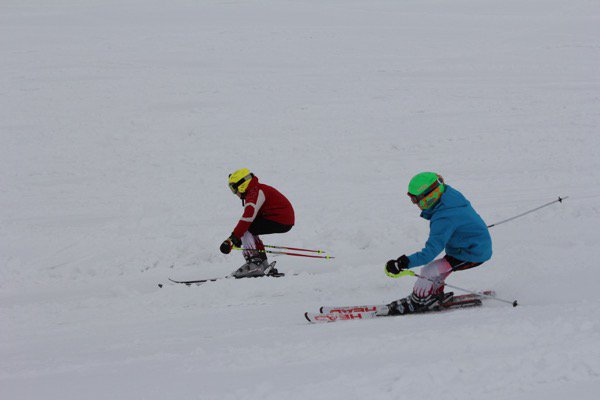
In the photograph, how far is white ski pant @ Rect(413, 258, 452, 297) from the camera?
6277mm

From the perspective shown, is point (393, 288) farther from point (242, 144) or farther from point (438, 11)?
point (438, 11)

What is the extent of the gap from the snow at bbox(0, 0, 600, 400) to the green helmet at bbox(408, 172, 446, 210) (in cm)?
124

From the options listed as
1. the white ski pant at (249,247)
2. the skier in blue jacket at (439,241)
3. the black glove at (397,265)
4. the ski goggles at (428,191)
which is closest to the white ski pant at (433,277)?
the skier in blue jacket at (439,241)

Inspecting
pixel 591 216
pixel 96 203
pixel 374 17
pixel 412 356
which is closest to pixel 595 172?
pixel 591 216

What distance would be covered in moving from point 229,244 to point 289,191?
16.3 feet

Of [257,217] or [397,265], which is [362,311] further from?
[257,217]

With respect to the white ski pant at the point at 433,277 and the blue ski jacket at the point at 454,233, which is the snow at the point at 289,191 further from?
the blue ski jacket at the point at 454,233

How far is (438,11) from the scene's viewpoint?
3108 cm

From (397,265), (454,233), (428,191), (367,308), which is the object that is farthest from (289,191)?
(428,191)

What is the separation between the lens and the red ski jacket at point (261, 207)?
26.1 feet

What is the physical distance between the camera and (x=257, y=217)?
28.0 feet

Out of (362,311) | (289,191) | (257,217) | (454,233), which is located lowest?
(362,311)

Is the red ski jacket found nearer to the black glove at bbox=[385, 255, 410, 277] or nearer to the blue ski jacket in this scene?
the black glove at bbox=[385, 255, 410, 277]

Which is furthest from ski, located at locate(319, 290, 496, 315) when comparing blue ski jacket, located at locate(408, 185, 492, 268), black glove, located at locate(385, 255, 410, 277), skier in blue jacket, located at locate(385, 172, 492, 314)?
black glove, located at locate(385, 255, 410, 277)
